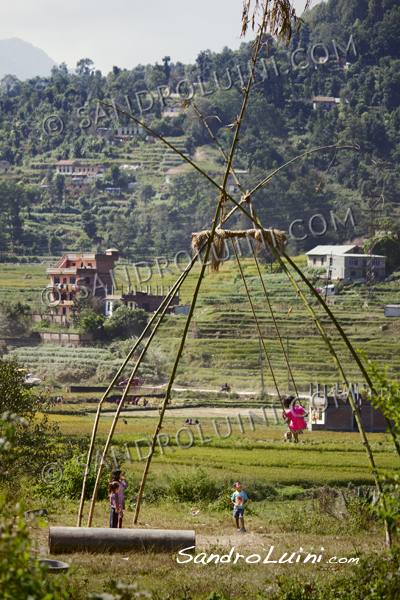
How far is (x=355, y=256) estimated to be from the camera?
192 feet

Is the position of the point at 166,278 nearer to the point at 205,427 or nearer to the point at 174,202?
the point at 174,202

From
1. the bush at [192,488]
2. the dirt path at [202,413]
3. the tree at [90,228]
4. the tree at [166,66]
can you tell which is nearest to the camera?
the bush at [192,488]

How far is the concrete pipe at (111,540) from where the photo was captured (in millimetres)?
6023

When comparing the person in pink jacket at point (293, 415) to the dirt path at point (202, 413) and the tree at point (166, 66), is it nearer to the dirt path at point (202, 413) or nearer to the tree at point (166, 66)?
the dirt path at point (202, 413)

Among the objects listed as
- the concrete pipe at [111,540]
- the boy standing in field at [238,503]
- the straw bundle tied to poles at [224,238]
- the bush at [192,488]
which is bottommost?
the bush at [192,488]

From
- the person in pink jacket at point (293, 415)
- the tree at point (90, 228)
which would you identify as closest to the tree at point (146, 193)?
the tree at point (90, 228)

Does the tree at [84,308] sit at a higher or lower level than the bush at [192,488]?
lower

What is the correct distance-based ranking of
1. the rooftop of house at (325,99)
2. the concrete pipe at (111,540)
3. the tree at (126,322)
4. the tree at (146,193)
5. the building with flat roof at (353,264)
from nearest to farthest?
the concrete pipe at (111,540), the tree at (126,322), the building with flat roof at (353,264), the tree at (146,193), the rooftop of house at (325,99)

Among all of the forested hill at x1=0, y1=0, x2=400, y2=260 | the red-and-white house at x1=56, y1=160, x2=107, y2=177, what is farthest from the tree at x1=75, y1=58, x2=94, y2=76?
the red-and-white house at x1=56, y1=160, x2=107, y2=177

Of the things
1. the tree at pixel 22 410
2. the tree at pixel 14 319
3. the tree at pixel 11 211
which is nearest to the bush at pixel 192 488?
the tree at pixel 22 410

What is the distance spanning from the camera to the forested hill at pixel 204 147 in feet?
262

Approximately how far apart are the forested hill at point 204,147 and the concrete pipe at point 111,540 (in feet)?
209

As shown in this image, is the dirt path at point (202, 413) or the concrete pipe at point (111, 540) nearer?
the concrete pipe at point (111, 540)

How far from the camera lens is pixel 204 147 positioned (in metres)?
98.1
